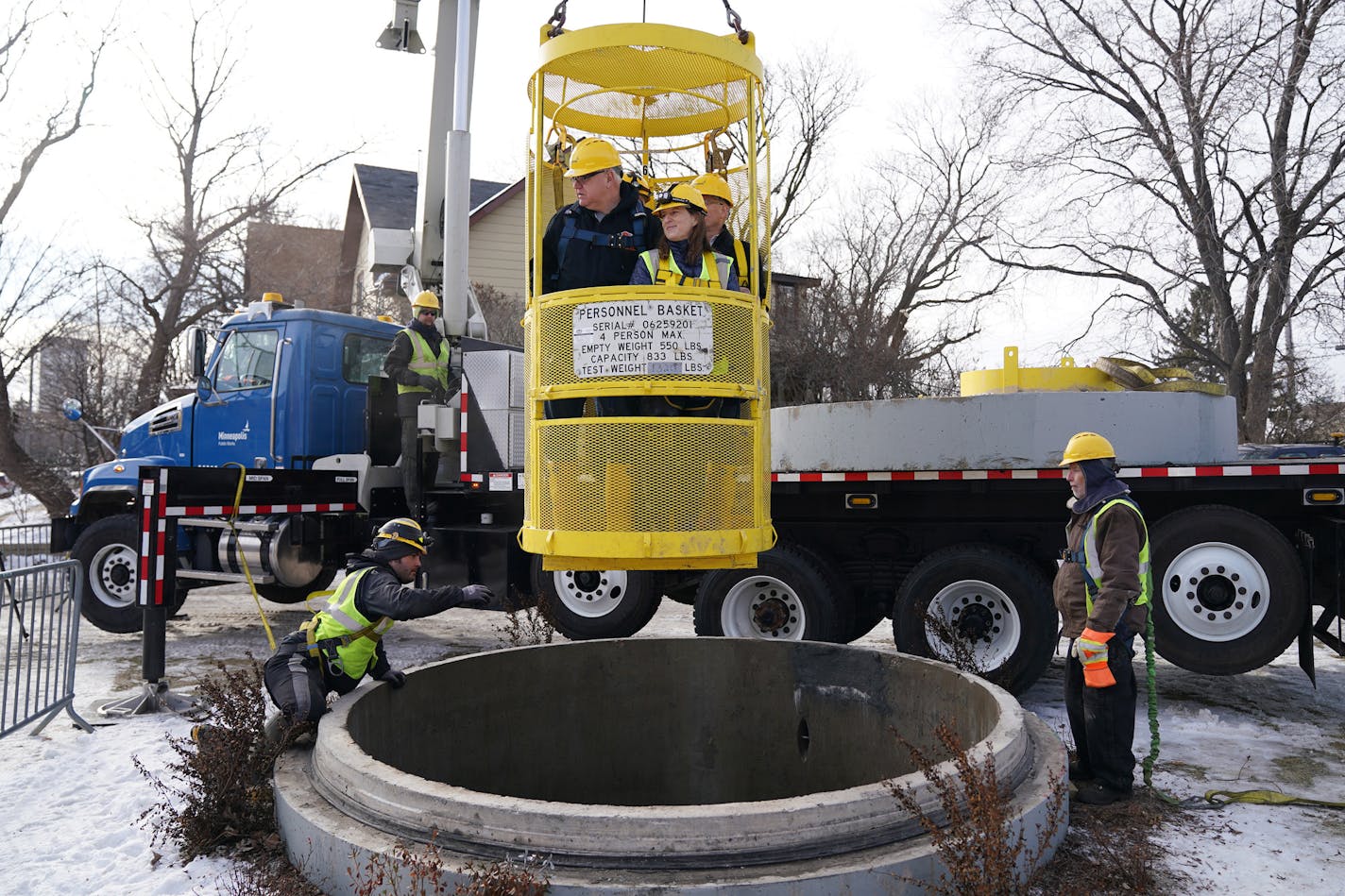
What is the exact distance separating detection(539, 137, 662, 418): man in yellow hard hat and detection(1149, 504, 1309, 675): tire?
3999 millimetres

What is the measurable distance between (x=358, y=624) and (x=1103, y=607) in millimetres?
3544

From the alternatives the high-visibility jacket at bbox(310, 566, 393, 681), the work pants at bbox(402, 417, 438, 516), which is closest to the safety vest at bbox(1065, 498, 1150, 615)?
the high-visibility jacket at bbox(310, 566, 393, 681)

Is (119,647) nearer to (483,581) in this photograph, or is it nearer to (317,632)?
(483,581)

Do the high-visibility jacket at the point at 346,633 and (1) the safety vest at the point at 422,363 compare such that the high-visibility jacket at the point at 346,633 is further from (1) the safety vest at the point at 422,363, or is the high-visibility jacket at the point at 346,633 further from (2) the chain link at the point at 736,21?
(1) the safety vest at the point at 422,363

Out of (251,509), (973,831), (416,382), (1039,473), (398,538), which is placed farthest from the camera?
(416,382)

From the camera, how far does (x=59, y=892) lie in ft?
12.7

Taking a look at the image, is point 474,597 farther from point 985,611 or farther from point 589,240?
point 985,611

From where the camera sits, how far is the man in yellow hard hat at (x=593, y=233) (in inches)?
193

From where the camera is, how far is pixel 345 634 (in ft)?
16.0

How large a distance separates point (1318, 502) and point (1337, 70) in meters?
14.4

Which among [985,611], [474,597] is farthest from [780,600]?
[474,597]

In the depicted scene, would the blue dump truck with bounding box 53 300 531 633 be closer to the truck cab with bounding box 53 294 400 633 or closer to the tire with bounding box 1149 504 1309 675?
the truck cab with bounding box 53 294 400 633

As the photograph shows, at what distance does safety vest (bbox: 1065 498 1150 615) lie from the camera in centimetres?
466

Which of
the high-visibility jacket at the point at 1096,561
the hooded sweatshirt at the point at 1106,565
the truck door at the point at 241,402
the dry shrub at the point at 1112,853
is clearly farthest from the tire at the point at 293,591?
the dry shrub at the point at 1112,853
